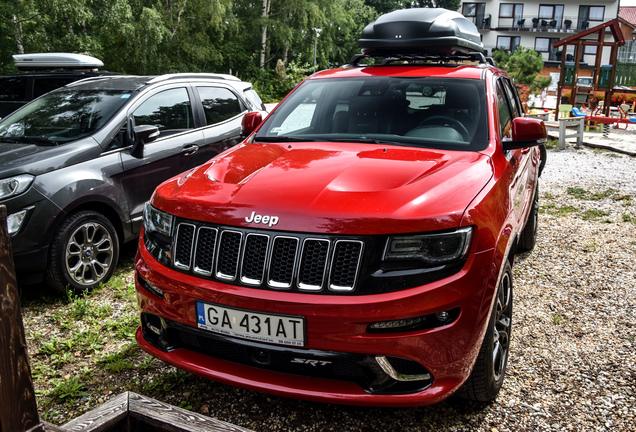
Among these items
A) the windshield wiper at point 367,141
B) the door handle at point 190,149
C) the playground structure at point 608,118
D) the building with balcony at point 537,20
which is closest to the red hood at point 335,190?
the windshield wiper at point 367,141

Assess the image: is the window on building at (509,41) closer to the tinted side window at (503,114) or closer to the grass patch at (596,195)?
the grass patch at (596,195)

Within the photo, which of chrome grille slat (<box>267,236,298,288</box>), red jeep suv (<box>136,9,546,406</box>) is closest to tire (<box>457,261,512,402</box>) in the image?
red jeep suv (<box>136,9,546,406</box>)

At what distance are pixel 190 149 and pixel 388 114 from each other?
2.53 meters

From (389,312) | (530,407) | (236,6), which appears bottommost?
(530,407)

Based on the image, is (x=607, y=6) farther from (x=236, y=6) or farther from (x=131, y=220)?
(x=131, y=220)

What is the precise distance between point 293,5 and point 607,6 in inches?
1704

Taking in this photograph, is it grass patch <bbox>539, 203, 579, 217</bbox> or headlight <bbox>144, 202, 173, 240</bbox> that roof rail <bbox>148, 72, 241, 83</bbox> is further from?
grass patch <bbox>539, 203, 579, 217</bbox>

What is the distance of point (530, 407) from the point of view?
9.45 feet

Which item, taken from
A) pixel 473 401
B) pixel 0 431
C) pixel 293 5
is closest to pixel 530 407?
pixel 473 401

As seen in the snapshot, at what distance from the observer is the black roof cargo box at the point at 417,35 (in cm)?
476

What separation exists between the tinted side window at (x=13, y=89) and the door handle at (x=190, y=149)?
142 inches

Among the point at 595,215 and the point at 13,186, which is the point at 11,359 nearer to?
the point at 13,186

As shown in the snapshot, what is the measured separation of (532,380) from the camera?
3154 millimetres

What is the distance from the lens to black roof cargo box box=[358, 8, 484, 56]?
15.6 ft
